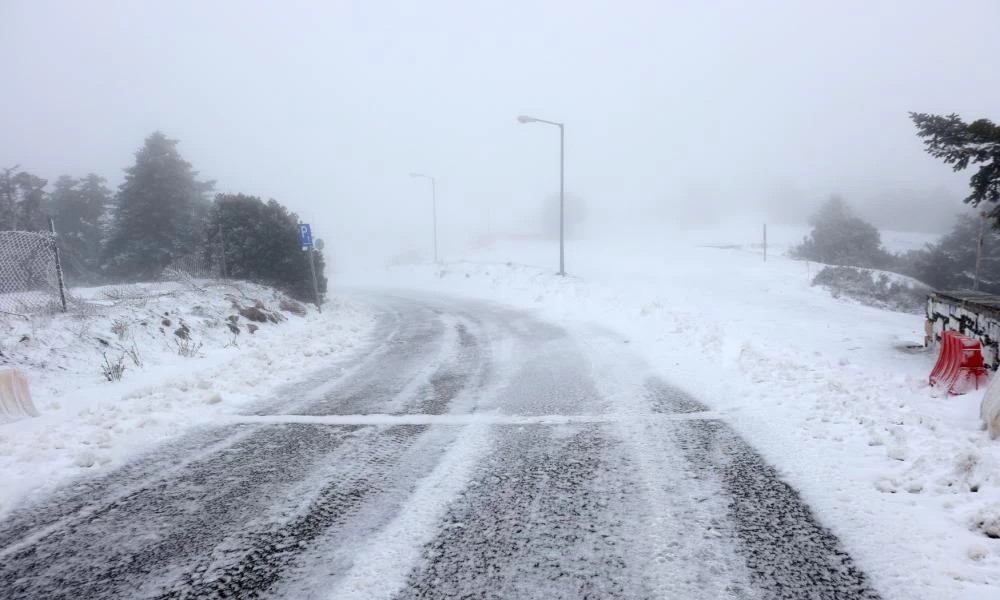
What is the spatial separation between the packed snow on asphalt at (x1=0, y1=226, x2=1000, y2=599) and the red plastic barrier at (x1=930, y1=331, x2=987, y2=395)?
0.36m

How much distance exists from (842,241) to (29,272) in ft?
181

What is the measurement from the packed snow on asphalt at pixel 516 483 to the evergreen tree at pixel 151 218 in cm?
2448

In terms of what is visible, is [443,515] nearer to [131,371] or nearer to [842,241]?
[131,371]

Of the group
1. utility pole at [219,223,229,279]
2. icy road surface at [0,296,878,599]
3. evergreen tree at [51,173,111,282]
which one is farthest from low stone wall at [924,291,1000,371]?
evergreen tree at [51,173,111,282]

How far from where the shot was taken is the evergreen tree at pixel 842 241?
144ft

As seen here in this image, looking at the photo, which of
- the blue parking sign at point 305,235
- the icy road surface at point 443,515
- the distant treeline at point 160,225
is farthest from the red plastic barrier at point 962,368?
the distant treeline at point 160,225

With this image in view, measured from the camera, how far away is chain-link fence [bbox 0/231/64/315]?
350 inches

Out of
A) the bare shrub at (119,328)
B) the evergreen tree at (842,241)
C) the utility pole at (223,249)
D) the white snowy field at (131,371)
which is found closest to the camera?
the white snowy field at (131,371)

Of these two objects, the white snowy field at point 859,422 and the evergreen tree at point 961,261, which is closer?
the white snowy field at point 859,422

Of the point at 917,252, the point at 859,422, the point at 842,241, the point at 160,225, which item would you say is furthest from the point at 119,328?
the point at 917,252

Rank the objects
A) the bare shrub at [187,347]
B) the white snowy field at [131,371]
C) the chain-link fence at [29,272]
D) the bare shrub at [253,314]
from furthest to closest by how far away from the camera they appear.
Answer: the bare shrub at [253,314], the bare shrub at [187,347], the chain-link fence at [29,272], the white snowy field at [131,371]

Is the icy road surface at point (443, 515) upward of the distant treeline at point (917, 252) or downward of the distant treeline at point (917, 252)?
downward

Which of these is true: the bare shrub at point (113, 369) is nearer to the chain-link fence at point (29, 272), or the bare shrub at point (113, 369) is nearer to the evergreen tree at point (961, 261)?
the chain-link fence at point (29, 272)

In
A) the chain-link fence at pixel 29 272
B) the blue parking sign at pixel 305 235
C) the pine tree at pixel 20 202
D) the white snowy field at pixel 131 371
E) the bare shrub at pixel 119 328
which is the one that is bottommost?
the white snowy field at pixel 131 371
